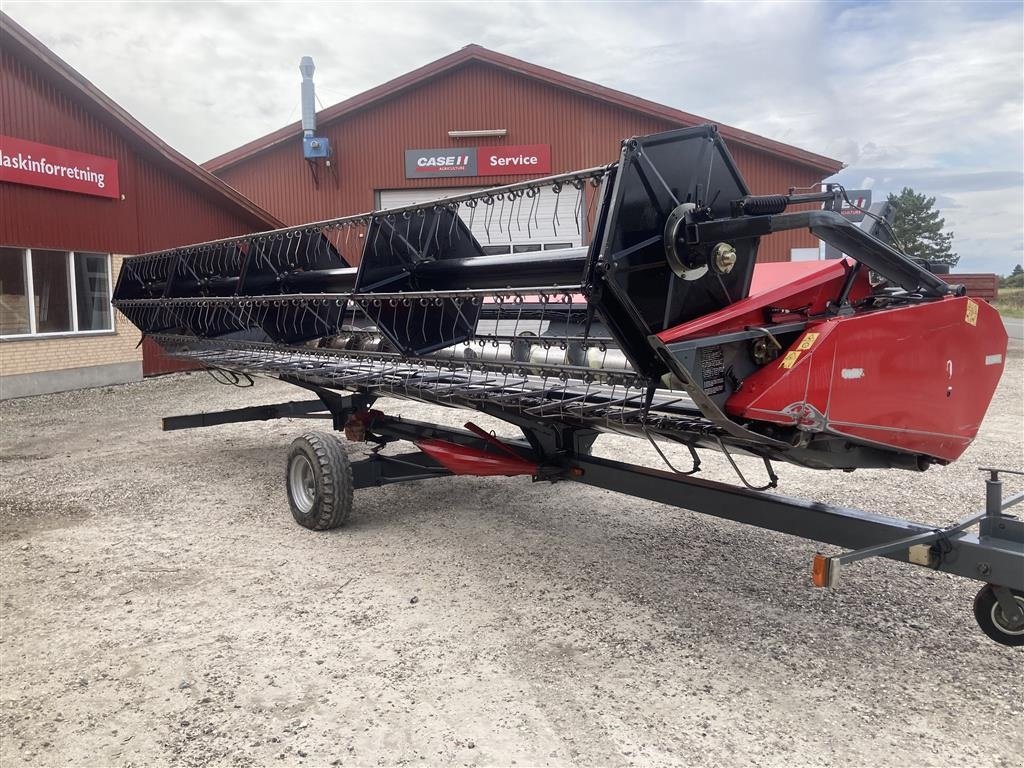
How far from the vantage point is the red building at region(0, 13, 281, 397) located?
1204cm

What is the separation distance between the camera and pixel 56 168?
12547 mm

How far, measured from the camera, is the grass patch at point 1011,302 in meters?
46.6

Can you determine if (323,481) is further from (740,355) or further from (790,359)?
(790,359)

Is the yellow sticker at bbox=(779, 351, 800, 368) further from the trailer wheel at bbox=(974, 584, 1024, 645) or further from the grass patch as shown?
the grass patch

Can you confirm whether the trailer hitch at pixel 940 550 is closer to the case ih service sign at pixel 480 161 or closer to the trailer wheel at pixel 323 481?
the trailer wheel at pixel 323 481

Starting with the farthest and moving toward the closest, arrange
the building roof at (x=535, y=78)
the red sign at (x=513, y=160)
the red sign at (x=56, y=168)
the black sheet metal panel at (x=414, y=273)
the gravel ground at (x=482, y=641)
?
1. the red sign at (x=513, y=160)
2. the building roof at (x=535, y=78)
3. the red sign at (x=56, y=168)
4. the black sheet metal panel at (x=414, y=273)
5. the gravel ground at (x=482, y=641)

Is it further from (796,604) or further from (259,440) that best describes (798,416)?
(259,440)

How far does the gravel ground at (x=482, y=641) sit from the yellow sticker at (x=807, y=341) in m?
1.36

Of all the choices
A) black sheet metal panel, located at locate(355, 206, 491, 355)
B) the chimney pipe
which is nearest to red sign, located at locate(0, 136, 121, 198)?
the chimney pipe

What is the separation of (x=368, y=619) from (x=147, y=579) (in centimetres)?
148

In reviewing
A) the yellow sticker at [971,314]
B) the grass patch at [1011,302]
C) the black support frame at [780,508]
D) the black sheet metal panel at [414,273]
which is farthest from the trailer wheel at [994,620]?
the grass patch at [1011,302]

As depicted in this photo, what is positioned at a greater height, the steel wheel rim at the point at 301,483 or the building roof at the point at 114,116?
the building roof at the point at 114,116

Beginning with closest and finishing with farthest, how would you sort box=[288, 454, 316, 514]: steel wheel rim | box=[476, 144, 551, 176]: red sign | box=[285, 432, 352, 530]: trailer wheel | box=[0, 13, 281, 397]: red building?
1. box=[285, 432, 352, 530]: trailer wheel
2. box=[288, 454, 316, 514]: steel wheel rim
3. box=[0, 13, 281, 397]: red building
4. box=[476, 144, 551, 176]: red sign

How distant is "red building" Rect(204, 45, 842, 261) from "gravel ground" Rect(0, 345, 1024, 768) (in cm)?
1367
